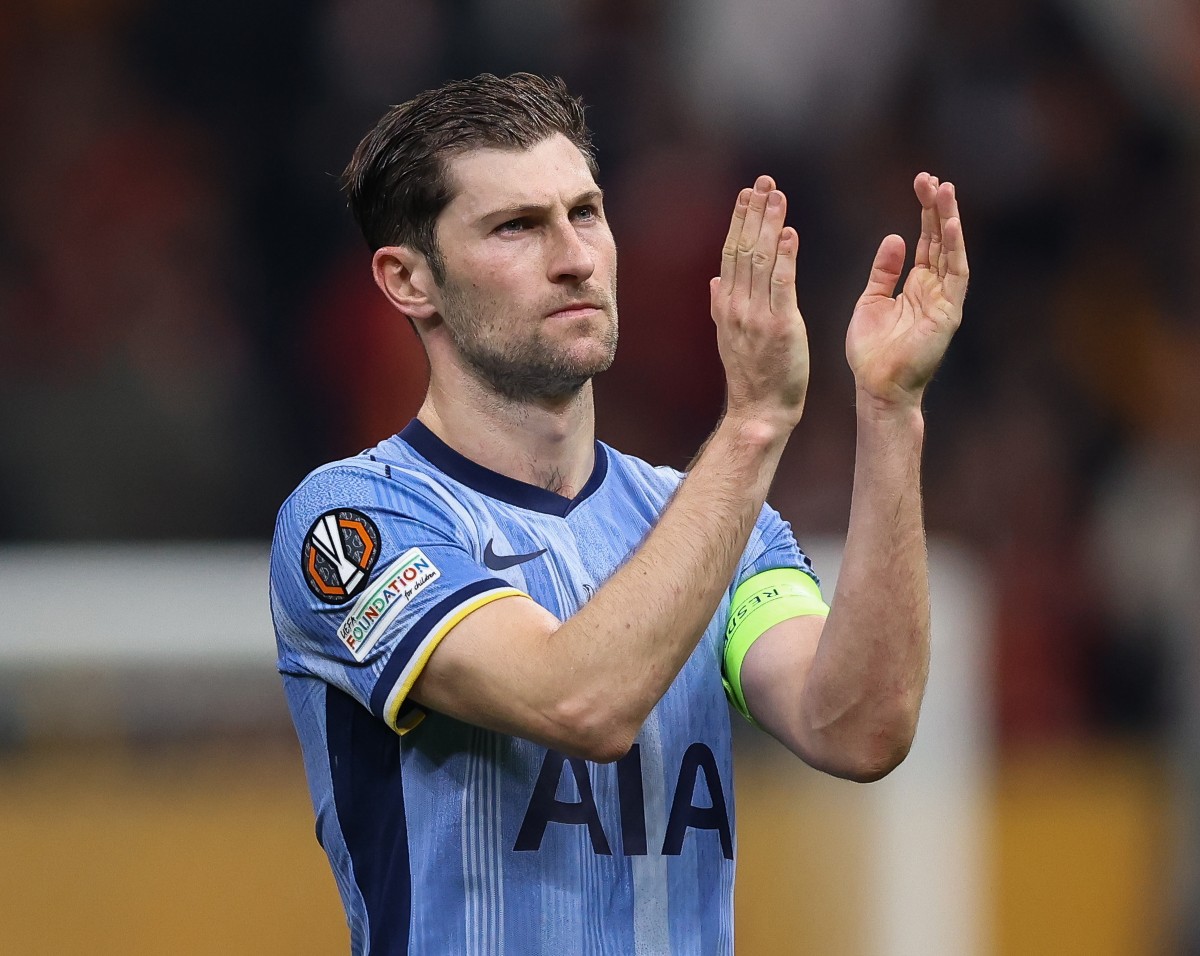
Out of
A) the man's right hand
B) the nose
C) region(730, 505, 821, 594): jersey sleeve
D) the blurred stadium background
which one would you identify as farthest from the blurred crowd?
the man's right hand

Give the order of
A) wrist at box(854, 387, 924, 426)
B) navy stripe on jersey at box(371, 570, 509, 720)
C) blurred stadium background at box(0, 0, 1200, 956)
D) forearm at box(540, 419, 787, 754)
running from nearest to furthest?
forearm at box(540, 419, 787, 754) → navy stripe on jersey at box(371, 570, 509, 720) → wrist at box(854, 387, 924, 426) → blurred stadium background at box(0, 0, 1200, 956)

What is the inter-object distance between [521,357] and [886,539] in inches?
26.2

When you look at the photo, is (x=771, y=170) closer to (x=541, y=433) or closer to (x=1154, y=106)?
(x=1154, y=106)

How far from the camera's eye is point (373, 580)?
258 cm

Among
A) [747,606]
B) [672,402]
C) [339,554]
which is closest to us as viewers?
[339,554]

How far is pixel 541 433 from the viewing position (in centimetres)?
289

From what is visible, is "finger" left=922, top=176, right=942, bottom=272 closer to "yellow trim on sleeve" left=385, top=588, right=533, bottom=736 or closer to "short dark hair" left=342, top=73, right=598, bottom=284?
"short dark hair" left=342, top=73, right=598, bottom=284

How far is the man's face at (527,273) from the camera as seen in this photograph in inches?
110

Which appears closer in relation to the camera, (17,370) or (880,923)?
(880,923)

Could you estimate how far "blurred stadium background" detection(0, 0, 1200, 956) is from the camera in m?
4.75

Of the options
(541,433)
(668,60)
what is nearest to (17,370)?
(668,60)

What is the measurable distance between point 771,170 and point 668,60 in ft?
2.30

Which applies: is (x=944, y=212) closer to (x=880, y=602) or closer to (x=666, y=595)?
(x=880, y=602)

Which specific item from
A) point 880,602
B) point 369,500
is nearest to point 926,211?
point 880,602
